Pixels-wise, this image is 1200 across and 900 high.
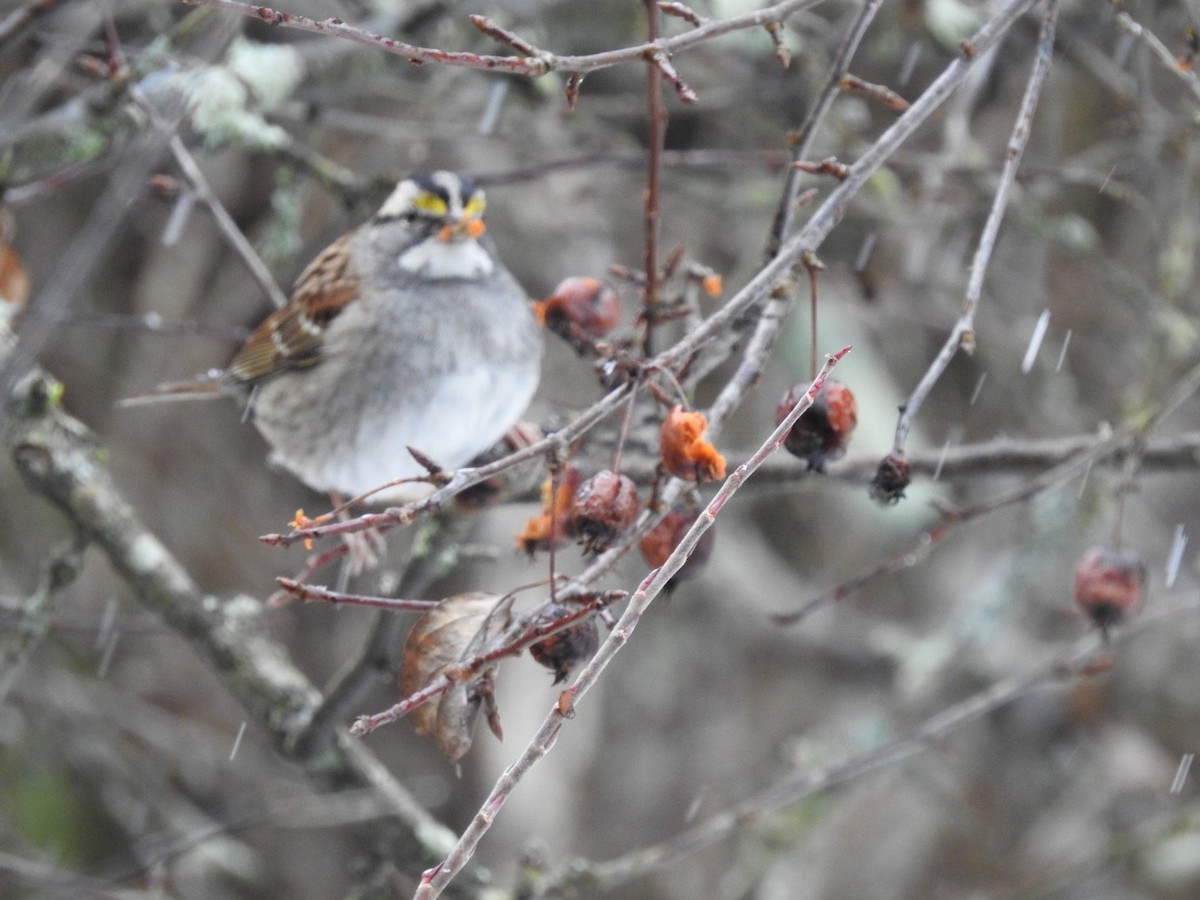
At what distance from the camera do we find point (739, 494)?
154 inches

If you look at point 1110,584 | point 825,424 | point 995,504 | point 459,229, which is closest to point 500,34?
point 825,424

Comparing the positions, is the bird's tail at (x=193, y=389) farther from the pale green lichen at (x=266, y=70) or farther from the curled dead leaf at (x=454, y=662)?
the curled dead leaf at (x=454, y=662)

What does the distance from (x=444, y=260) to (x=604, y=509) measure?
75.0 inches

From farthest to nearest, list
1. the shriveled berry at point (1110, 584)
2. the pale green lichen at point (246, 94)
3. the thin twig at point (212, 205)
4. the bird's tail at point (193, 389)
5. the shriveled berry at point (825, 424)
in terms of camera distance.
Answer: the bird's tail at point (193, 389), the pale green lichen at point (246, 94), the thin twig at point (212, 205), the shriveled berry at point (1110, 584), the shriveled berry at point (825, 424)

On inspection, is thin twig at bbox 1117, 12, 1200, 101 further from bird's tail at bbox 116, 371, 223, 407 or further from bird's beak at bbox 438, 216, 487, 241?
bird's tail at bbox 116, 371, 223, 407

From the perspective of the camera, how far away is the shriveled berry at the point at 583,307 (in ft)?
7.96

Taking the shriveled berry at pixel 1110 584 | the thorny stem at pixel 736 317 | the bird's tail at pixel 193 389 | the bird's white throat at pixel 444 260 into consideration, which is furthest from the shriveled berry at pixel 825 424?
the bird's tail at pixel 193 389

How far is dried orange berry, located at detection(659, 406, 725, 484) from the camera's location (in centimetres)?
165

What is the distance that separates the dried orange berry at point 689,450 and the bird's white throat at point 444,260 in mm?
1857

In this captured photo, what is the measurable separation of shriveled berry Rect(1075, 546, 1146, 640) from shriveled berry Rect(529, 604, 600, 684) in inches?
40.9

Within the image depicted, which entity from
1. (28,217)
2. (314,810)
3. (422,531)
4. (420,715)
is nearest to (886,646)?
(314,810)

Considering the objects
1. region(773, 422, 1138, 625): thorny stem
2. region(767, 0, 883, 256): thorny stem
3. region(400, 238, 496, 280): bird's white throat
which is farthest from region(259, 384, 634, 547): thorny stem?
region(400, 238, 496, 280): bird's white throat

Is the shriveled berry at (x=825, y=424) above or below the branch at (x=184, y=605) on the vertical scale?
above

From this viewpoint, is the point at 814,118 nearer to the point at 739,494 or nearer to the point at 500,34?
the point at 500,34
